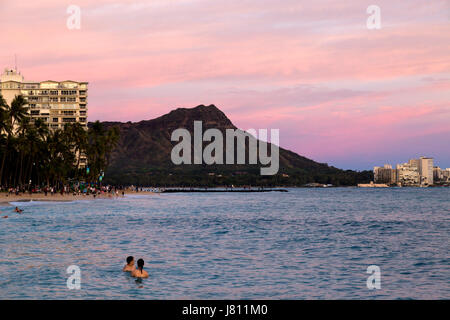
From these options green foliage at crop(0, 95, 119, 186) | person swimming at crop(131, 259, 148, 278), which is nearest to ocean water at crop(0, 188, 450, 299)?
person swimming at crop(131, 259, 148, 278)

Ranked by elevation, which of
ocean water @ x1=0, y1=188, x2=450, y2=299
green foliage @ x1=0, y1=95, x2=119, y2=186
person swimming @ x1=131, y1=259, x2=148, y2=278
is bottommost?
ocean water @ x1=0, y1=188, x2=450, y2=299

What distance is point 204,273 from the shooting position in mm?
26016

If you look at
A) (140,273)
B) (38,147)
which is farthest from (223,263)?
(38,147)

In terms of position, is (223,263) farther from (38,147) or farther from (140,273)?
(38,147)

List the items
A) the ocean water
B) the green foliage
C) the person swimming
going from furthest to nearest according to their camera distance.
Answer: the green foliage, the person swimming, the ocean water

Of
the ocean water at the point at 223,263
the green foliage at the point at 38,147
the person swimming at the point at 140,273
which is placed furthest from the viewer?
the green foliage at the point at 38,147

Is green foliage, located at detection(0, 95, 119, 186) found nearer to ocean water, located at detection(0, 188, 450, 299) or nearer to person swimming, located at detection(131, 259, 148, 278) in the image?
ocean water, located at detection(0, 188, 450, 299)

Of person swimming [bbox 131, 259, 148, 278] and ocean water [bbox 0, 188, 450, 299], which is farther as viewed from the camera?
person swimming [bbox 131, 259, 148, 278]

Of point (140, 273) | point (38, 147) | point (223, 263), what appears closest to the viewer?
point (140, 273)

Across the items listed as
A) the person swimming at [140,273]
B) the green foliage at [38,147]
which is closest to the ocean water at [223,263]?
the person swimming at [140,273]

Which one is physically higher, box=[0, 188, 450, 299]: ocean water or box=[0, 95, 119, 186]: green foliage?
box=[0, 95, 119, 186]: green foliage

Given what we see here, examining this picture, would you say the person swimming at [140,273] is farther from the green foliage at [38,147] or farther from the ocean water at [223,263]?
the green foliage at [38,147]
